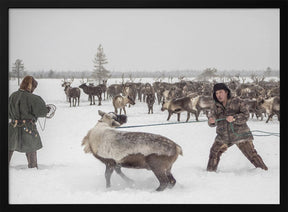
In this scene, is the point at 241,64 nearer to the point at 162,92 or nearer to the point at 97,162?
the point at 162,92

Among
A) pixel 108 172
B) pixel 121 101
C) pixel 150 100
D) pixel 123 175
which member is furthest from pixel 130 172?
pixel 150 100

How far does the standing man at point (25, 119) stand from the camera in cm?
429

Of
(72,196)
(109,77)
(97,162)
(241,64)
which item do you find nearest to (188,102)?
(241,64)

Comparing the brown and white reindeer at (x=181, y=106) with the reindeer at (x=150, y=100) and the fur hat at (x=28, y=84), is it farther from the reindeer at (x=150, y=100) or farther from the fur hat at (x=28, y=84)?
the fur hat at (x=28, y=84)

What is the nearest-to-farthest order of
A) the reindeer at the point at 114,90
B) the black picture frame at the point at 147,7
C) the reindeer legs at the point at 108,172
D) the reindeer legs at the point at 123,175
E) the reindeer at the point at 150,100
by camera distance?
1. the reindeer legs at the point at 108,172
2. the reindeer legs at the point at 123,175
3. the black picture frame at the point at 147,7
4. the reindeer at the point at 114,90
5. the reindeer at the point at 150,100

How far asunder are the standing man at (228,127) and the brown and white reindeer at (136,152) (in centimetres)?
57

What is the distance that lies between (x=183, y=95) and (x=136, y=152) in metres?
1.45

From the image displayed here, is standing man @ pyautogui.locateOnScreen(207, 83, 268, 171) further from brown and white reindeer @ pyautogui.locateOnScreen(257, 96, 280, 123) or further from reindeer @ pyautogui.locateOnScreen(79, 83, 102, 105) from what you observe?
reindeer @ pyautogui.locateOnScreen(79, 83, 102, 105)

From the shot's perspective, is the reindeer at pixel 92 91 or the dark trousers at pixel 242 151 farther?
the reindeer at pixel 92 91

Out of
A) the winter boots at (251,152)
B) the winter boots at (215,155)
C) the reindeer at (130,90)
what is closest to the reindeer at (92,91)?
the reindeer at (130,90)

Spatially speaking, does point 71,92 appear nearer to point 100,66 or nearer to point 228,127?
point 100,66

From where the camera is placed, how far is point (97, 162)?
4.27 metres

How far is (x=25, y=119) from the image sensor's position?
4.31 meters

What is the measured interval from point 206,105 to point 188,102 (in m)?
0.37
